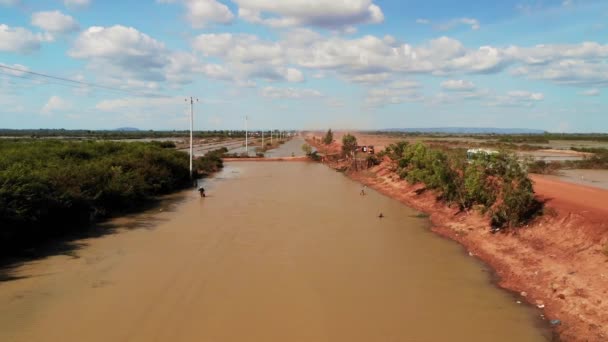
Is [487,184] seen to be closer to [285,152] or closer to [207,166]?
[207,166]

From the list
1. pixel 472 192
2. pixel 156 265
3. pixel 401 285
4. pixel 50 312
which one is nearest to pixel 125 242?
pixel 156 265

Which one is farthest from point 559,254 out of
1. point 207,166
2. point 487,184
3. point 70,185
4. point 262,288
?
point 207,166

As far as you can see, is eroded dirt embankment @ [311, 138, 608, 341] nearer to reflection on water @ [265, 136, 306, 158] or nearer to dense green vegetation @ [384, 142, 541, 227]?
dense green vegetation @ [384, 142, 541, 227]

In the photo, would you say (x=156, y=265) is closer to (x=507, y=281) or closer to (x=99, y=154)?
(x=507, y=281)

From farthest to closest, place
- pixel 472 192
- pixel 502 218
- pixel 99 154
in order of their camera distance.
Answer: pixel 99 154, pixel 472 192, pixel 502 218

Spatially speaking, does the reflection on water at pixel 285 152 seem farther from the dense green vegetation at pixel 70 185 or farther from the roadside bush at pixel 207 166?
the dense green vegetation at pixel 70 185

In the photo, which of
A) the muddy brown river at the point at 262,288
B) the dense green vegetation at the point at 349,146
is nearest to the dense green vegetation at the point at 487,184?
the muddy brown river at the point at 262,288

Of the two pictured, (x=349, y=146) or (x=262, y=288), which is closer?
(x=262, y=288)
